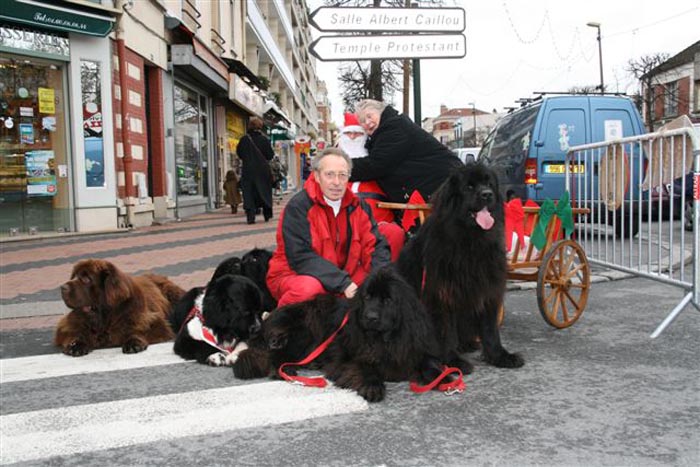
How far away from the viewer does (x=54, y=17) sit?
11.0 metres

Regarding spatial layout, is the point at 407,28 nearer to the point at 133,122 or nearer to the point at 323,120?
the point at 133,122

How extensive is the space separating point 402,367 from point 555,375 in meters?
1.04

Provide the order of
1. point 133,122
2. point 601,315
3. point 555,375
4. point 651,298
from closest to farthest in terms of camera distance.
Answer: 1. point 555,375
2. point 601,315
3. point 651,298
4. point 133,122

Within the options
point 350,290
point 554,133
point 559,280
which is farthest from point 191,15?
point 350,290

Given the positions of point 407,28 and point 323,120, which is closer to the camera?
point 407,28

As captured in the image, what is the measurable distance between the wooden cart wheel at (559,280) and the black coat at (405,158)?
3.85 ft

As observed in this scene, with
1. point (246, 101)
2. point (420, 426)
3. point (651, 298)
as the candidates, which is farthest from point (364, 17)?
point (246, 101)

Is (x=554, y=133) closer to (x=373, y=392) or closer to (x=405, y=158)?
(x=405, y=158)

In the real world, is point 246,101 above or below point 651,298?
above

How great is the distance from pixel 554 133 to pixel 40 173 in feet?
31.5

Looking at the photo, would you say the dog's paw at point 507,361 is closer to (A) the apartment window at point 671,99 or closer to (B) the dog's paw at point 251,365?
→ (B) the dog's paw at point 251,365

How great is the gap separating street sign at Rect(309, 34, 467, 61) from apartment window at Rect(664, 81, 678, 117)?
1814 inches

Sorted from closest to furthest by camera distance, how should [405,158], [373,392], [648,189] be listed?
[373,392] → [648,189] → [405,158]

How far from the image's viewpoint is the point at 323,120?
5192 inches
